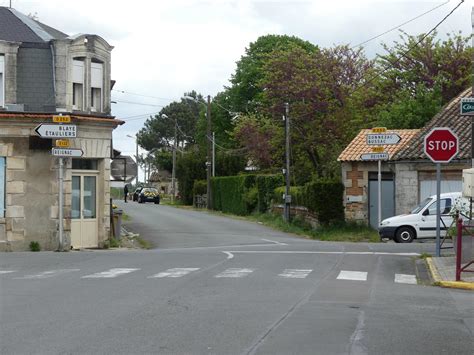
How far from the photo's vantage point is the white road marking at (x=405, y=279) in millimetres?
15170

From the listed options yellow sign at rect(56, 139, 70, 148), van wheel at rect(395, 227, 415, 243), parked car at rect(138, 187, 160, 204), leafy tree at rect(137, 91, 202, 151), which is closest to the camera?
yellow sign at rect(56, 139, 70, 148)

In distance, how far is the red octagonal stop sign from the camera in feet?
61.4

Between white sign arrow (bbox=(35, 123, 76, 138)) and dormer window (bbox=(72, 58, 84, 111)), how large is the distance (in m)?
3.18

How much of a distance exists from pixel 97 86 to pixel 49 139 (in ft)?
9.93

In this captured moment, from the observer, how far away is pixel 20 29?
2688cm

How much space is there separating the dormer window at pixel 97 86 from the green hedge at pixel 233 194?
2530 centimetres

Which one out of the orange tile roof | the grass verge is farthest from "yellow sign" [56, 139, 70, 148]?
the orange tile roof

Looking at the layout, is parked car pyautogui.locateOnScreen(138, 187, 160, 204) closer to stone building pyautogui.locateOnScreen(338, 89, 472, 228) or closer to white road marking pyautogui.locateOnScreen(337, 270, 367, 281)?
→ stone building pyautogui.locateOnScreen(338, 89, 472, 228)

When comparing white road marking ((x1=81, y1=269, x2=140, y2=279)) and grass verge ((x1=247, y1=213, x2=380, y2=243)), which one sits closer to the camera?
white road marking ((x1=81, y1=269, x2=140, y2=279))

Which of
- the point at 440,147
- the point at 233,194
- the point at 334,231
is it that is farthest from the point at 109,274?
the point at 233,194

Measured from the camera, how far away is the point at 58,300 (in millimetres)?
11930

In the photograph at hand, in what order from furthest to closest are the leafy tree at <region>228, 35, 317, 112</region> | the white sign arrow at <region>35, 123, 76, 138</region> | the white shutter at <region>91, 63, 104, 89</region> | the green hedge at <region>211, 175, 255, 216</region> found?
1. the leafy tree at <region>228, 35, 317, 112</region>
2. the green hedge at <region>211, 175, 255, 216</region>
3. the white shutter at <region>91, 63, 104, 89</region>
4. the white sign arrow at <region>35, 123, 76, 138</region>

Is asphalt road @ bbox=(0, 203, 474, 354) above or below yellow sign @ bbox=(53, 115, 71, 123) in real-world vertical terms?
below

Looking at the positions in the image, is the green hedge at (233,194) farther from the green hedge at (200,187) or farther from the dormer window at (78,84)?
the dormer window at (78,84)
